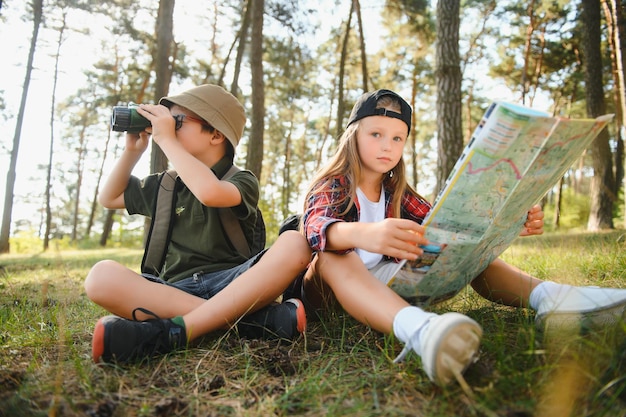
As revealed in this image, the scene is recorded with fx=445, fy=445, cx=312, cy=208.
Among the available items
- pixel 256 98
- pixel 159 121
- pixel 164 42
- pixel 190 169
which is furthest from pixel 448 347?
pixel 256 98

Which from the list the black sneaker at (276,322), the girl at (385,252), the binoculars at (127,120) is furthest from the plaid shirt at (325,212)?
the binoculars at (127,120)

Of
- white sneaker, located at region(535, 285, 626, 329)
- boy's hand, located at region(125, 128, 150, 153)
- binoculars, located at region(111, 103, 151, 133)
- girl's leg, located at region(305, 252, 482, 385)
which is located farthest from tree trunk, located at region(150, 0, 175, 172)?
white sneaker, located at region(535, 285, 626, 329)

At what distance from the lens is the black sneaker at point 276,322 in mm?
1684

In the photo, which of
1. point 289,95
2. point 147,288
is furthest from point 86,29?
point 147,288

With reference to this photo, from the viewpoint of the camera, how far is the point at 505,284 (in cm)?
188

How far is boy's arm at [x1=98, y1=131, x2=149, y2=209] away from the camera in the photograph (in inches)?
84.5

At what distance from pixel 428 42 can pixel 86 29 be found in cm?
1020

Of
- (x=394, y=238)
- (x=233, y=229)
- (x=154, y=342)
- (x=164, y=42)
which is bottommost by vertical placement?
(x=154, y=342)

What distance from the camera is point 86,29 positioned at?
13594mm

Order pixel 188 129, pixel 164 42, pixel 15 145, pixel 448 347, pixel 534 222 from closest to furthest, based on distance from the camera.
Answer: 1. pixel 448 347
2. pixel 534 222
3. pixel 188 129
4. pixel 164 42
5. pixel 15 145

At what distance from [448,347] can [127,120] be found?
1.67m

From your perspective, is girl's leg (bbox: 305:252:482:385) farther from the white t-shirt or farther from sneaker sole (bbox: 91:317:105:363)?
sneaker sole (bbox: 91:317:105:363)

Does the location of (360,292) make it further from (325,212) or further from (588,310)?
(588,310)

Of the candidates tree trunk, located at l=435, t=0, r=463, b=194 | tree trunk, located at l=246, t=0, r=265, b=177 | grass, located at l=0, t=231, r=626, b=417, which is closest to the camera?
grass, located at l=0, t=231, r=626, b=417
